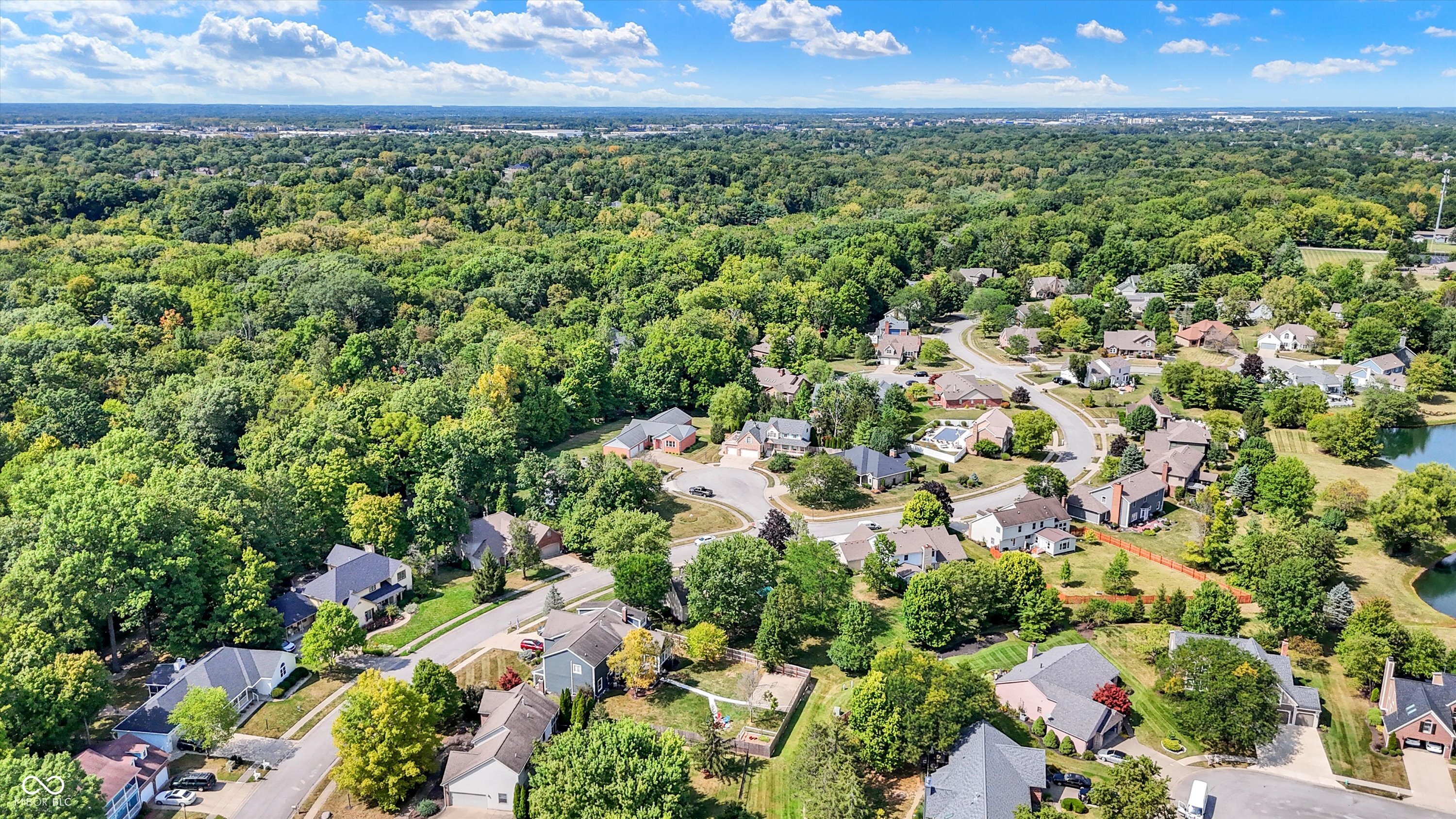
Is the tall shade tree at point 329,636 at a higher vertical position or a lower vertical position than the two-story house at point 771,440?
higher

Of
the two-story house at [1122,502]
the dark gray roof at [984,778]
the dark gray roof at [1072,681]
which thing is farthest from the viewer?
the two-story house at [1122,502]

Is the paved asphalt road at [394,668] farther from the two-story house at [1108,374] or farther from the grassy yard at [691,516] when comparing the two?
the two-story house at [1108,374]

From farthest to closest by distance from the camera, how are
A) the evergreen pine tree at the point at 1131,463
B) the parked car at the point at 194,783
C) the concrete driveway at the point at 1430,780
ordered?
the evergreen pine tree at the point at 1131,463 → the parked car at the point at 194,783 → the concrete driveway at the point at 1430,780

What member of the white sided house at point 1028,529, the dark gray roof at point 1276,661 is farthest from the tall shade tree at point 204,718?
the white sided house at point 1028,529

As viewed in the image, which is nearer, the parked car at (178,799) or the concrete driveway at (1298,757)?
the parked car at (178,799)

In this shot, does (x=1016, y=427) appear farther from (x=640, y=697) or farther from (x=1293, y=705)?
(x=640, y=697)

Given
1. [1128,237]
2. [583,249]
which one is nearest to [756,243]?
[583,249]
